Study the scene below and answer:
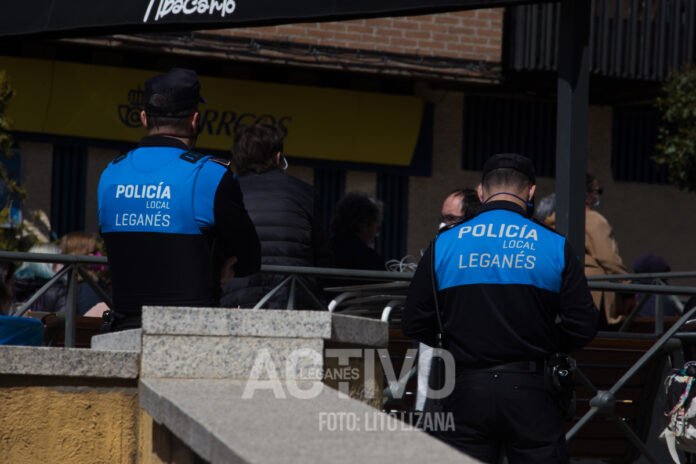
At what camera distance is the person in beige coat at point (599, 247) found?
755 cm

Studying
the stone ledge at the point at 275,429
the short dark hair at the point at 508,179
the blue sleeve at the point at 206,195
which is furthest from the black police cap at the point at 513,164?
the stone ledge at the point at 275,429

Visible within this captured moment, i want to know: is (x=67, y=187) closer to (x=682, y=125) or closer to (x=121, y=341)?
(x=682, y=125)

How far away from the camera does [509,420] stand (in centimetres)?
389

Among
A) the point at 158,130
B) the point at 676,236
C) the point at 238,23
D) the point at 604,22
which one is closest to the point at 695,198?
the point at 676,236

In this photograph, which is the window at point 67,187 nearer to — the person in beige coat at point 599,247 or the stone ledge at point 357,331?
the person in beige coat at point 599,247

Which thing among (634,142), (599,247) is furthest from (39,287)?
(634,142)

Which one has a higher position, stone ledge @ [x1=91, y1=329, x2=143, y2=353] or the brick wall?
the brick wall

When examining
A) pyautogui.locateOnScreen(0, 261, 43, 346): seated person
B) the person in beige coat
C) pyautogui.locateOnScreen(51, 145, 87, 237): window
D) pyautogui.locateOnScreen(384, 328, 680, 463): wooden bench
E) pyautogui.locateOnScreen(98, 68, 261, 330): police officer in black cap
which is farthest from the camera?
pyautogui.locateOnScreen(51, 145, 87, 237): window

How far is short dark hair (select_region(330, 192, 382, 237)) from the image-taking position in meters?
6.81

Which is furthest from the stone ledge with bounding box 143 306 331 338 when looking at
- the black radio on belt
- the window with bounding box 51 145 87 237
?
the window with bounding box 51 145 87 237

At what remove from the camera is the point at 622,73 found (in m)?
14.6

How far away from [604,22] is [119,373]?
12.3m

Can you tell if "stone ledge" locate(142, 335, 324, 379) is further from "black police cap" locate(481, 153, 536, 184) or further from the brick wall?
the brick wall
